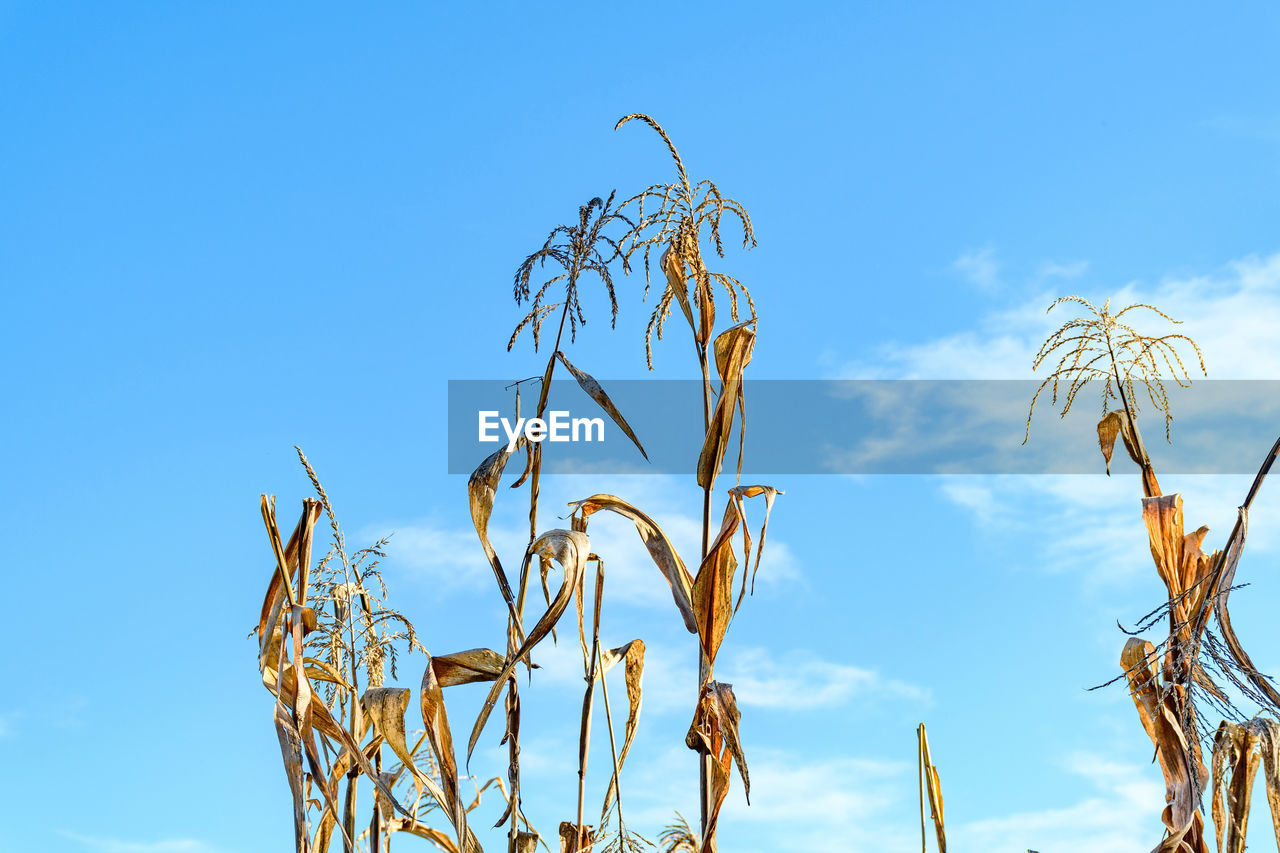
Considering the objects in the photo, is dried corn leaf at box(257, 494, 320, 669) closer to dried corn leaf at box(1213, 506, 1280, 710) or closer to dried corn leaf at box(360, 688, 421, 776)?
dried corn leaf at box(360, 688, 421, 776)

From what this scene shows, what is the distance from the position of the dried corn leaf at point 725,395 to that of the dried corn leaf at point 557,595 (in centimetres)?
37

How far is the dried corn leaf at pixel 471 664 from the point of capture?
258 centimetres

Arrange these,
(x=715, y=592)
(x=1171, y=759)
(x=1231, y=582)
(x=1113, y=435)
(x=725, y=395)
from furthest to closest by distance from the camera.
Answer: (x=1113, y=435)
(x=1171, y=759)
(x=725, y=395)
(x=715, y=592)
(x=1231, y=582)

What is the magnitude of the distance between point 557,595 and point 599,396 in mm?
527

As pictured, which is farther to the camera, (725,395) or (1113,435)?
(1113,435)

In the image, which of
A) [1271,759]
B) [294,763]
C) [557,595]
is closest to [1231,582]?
[1271,759]

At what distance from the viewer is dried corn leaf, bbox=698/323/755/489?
2.76m

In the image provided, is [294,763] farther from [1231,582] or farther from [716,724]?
[1231,582]

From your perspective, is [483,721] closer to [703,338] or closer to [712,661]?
[712,661]

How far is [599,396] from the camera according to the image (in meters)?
2.79

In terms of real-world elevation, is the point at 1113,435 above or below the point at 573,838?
above

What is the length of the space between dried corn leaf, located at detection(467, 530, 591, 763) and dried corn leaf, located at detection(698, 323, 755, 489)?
37 cm

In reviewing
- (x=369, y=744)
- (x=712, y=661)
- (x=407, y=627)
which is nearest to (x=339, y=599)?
(x=407, y=627)

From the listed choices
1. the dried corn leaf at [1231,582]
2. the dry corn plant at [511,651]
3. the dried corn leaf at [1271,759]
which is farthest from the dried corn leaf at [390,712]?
the dried corn leaf at [1271,759]
